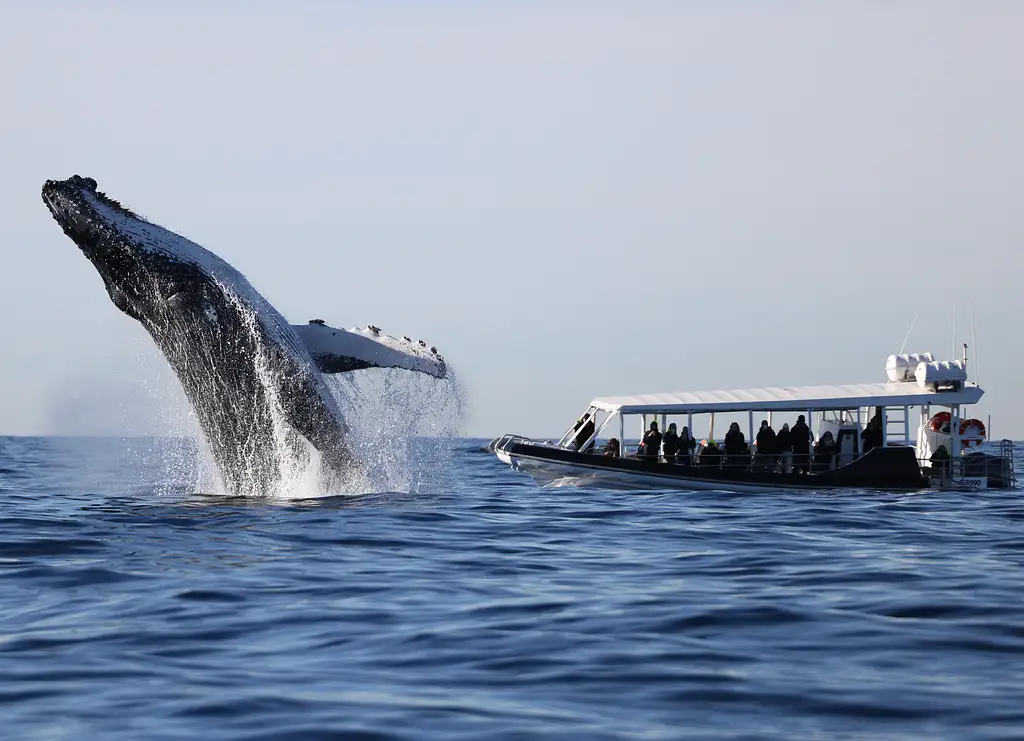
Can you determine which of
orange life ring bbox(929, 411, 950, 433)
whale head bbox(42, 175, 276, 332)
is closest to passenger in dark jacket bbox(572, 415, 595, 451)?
orange life ring bbox(929, 411, 950, 433)

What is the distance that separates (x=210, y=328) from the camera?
1462 cm

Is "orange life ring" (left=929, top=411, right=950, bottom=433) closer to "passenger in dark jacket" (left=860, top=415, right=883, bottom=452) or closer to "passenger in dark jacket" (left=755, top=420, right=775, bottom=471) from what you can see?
"passenger in dark jacket" (left=860, top=415, right=883, bottom=452)

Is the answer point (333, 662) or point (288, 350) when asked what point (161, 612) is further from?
point (288, 350)

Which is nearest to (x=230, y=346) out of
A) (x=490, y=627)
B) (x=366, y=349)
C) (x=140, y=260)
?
(x=140, y=260)

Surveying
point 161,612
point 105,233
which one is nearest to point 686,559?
point 161,612

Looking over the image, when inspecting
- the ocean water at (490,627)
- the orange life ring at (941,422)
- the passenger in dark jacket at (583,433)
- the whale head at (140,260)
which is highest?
the whale head at (140,260)

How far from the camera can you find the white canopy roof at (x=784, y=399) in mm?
25219

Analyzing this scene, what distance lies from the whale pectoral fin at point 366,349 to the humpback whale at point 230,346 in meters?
0.01

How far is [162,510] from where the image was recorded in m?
14.7

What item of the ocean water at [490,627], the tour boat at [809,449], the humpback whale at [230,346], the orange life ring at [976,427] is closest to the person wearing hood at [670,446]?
the tour boat at [809,449]

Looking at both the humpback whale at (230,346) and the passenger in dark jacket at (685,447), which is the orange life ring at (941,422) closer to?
the passenger in dark jacket at (685,447)

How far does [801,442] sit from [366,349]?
1215cm

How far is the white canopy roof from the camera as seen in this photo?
2522cm

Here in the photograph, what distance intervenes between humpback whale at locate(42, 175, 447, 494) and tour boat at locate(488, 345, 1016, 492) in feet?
28.1
